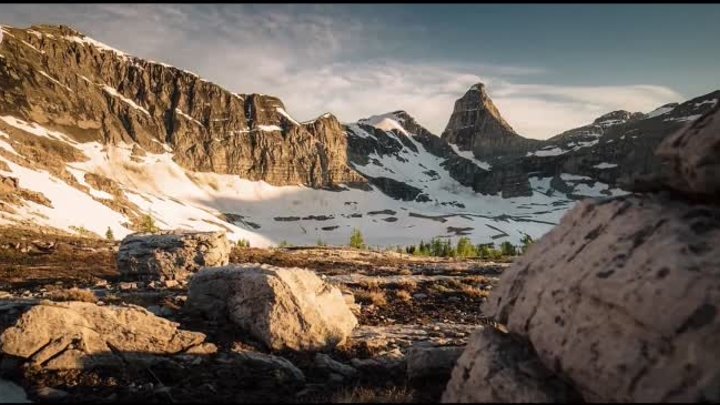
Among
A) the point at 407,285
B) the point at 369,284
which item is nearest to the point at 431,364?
the point at 369,284

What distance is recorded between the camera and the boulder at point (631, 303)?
5410 millimetres

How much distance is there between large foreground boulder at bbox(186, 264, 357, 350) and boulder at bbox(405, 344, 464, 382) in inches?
124

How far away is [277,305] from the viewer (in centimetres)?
1305

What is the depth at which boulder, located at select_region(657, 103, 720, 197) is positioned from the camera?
6.78 m

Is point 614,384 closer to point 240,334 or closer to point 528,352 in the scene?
point 528,352

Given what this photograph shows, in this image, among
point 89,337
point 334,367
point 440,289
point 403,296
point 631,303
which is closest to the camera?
point 631,303

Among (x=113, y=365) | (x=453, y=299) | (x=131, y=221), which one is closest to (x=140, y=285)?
(x=113, y=365)

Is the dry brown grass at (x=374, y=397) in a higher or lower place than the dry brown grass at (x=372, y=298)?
higher

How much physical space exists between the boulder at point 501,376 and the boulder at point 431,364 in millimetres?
2238

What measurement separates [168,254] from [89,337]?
17.2 m

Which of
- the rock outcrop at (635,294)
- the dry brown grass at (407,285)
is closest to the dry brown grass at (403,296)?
the dry brown grass at (407,285)

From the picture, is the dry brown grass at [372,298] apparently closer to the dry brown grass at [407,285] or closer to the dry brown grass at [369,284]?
the dry brown grass at [369,284]

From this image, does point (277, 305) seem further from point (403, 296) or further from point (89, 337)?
point (403, 296)

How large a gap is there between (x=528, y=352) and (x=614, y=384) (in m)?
1.80
